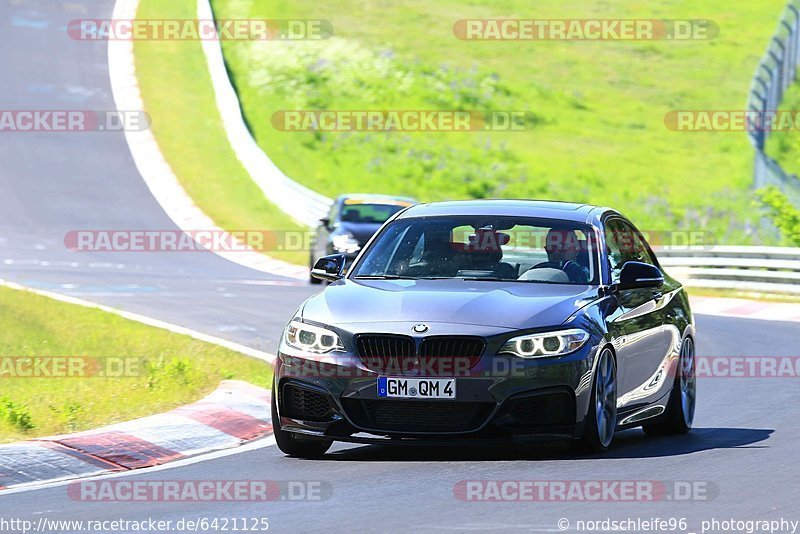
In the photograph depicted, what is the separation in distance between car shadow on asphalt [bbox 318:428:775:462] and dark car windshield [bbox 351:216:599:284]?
1032 millimetres

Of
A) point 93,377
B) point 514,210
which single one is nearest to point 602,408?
point 514,210

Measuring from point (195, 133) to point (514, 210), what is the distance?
3464 centimetres

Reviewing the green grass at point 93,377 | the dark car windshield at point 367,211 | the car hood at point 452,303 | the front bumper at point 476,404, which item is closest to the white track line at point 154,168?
the dark car windshield at point 367,211

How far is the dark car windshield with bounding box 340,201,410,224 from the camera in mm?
26125

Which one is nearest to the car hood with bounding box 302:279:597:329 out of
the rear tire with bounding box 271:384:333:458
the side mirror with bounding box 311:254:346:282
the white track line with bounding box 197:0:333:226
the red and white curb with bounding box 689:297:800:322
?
the side mirror with bounding box 311:254:346:282

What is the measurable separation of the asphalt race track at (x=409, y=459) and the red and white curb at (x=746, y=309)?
0.97 m

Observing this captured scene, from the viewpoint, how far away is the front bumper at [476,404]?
891 cm

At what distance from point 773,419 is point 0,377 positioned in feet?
22.5

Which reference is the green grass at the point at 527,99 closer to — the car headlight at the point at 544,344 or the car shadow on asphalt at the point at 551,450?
the car shadow on asphalt at the point at 551,450

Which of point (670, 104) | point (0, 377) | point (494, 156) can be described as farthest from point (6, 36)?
point (0, 377)

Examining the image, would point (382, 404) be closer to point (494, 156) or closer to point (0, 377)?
point (0, 377)

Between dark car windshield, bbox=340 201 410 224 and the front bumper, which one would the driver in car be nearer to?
the front bumper

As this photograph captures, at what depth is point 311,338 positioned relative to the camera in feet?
30.4

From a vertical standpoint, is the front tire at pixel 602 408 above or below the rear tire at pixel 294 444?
above
